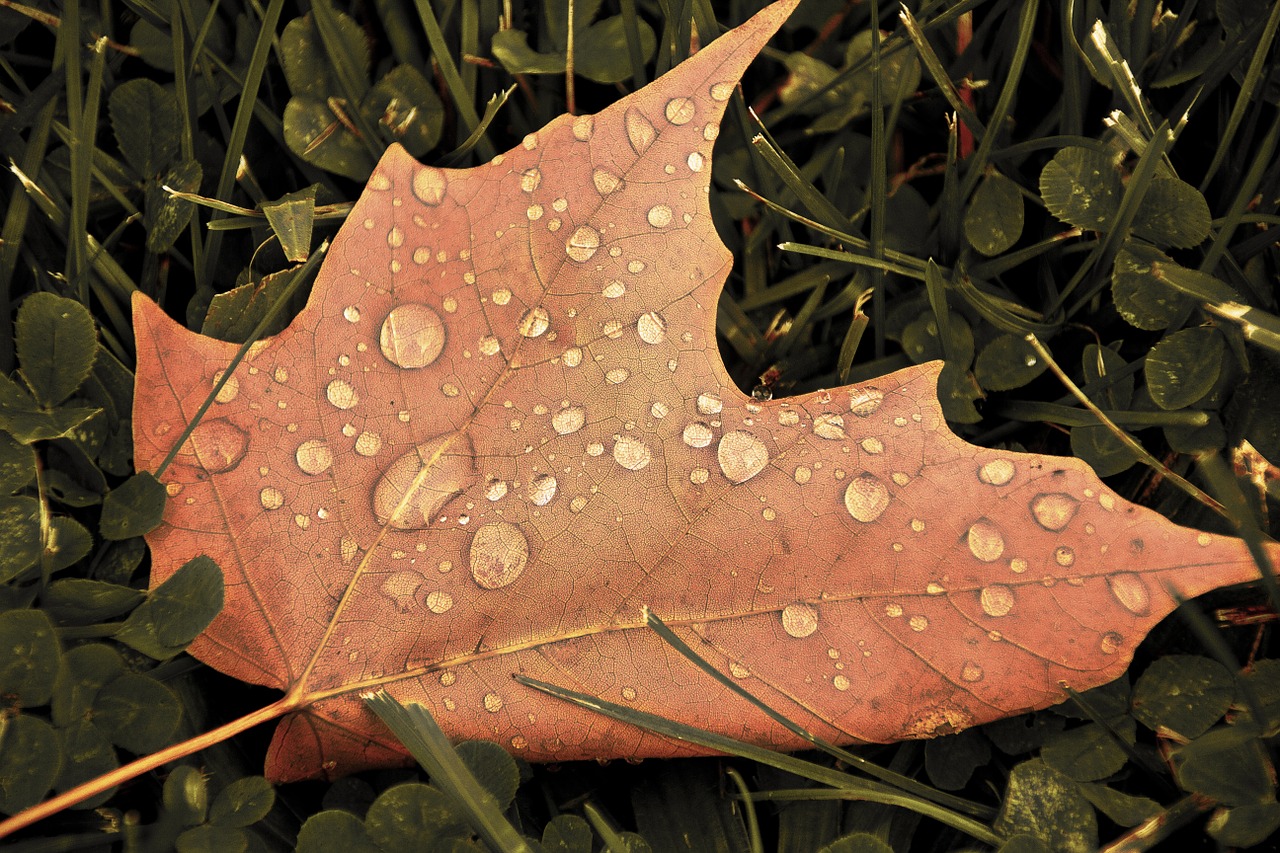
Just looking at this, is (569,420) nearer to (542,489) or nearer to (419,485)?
(542,489)

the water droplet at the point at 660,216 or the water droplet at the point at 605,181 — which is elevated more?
the water droplet at the point at 605,181

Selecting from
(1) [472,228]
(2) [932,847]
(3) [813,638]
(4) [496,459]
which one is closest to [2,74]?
(1) [472,228]

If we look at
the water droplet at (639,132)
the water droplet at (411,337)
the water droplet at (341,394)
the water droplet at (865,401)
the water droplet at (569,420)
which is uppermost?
the water droplet at (639,132)

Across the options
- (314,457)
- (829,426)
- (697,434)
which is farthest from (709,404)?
(314,457)

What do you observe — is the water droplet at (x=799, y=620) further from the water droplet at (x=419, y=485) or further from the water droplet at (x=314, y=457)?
the water droplet at (x=314, y=457)

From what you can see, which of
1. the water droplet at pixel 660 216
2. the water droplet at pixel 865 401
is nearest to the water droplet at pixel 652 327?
the water droplet at pixel 660 216

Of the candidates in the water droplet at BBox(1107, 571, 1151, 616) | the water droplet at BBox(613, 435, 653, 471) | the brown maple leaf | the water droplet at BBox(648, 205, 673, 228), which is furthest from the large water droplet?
the water droplet at BBox(1107, 571, 1151, 616)
